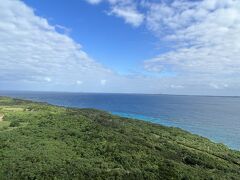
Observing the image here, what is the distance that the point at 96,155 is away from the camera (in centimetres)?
4866

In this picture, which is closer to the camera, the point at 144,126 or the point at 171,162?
the point at 171,162

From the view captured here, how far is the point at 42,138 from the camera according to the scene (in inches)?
2184

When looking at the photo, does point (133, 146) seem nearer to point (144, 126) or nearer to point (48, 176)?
point (48, 176)

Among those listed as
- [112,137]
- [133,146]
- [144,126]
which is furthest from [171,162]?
[144,126]

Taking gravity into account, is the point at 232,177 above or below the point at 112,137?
below

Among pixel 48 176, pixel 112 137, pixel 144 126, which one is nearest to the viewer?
pixel 48 176

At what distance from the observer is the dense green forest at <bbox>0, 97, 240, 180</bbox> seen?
40.4m

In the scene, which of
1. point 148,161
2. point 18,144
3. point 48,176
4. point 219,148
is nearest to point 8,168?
point 48,176

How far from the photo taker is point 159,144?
202ft

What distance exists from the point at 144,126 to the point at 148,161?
3769cm

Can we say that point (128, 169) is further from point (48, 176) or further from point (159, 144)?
point (159, 144)

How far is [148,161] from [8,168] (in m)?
23.8

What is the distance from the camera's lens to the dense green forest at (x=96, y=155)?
1589 inches

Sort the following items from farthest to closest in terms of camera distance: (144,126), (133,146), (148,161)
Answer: (144,126)
(133,146)
(148,161)
